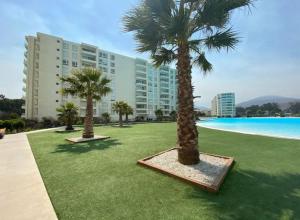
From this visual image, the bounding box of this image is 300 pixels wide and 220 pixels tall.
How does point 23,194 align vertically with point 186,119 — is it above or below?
below

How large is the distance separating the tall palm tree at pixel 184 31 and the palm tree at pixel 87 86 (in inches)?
308

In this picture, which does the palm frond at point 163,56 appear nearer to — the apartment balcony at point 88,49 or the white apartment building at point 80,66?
the white apartment building at point 80,66

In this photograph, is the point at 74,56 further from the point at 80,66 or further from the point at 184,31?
the point at 184,31

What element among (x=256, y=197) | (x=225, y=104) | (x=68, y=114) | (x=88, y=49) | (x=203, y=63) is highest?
(x=88, y=49)

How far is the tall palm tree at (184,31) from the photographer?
612cm

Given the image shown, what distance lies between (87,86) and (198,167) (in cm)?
1085

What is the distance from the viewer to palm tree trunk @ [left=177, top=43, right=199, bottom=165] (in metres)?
6.60

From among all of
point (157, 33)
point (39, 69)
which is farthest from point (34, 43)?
point (157, 33)

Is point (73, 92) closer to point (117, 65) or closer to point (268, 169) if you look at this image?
point (268, 169)

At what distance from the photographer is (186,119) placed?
6602mm

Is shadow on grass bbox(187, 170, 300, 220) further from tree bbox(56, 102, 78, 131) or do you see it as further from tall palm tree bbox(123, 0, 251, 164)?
tree bbox(56, 102, 78, 131)

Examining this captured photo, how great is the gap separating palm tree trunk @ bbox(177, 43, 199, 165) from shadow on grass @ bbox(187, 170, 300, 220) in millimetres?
1471

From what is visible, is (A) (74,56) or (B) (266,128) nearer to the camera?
(B) (266,128)

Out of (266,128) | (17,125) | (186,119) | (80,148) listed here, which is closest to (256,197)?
(186,119)
